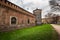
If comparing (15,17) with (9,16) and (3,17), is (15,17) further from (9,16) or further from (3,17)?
(3,17)

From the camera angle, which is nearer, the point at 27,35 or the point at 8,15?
the point at 27,35

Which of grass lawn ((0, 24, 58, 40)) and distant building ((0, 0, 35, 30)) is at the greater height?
distant building ((0, 0, 35, 30))

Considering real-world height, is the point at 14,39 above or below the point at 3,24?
below

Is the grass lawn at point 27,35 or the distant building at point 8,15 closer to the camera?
the grass lawn at point 27,35

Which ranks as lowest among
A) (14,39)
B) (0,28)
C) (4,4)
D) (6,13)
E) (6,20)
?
(14,39)

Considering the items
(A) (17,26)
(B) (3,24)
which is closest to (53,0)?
(B) (3,24)

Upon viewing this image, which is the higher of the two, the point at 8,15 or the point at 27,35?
the point at 8,15

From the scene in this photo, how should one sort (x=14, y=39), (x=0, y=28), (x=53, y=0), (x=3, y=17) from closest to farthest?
(x=14, y=39), (x=53, y=0), (x=0, y=28), (x=3, y=17)

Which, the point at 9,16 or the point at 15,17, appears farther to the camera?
the point at 15,17

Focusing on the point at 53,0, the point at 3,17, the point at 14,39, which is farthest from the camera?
the point at 3,17

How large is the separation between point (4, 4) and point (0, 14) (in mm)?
1586

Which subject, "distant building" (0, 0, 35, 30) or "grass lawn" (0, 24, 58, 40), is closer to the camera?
"grass lawn" (0, 24, 58, 40)

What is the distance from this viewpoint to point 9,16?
608 inches

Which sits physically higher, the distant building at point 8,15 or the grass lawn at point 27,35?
the distant building at point 8,15
